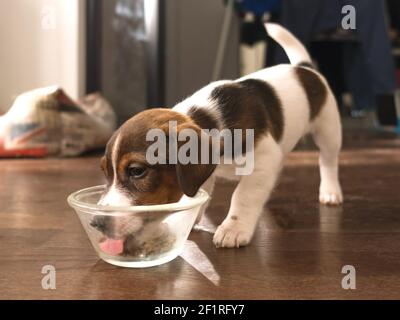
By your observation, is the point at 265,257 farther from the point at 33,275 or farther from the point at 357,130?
the point at 357,130

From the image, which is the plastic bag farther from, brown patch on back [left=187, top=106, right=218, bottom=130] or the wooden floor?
brown patch on back [left=187, top=106, right=218, bottom=130]

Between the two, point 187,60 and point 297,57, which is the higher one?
point 297,57

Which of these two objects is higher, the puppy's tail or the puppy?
the puppy's tail

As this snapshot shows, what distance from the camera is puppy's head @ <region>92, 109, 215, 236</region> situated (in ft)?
4.50

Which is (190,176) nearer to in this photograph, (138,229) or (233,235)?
(138,229)

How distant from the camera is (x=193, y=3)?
4.97m

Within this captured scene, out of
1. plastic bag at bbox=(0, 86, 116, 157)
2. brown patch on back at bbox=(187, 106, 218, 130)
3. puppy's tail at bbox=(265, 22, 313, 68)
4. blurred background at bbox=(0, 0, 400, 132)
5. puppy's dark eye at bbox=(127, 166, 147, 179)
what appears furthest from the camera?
blurred background at bbox=(0, 0, 400, 132)

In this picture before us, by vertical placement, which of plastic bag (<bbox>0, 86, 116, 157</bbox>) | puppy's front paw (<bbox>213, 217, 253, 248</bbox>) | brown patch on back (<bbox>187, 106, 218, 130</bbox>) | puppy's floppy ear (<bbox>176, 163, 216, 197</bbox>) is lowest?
plastic bag (<bbox>0, 86, 116, 157</bbox>)

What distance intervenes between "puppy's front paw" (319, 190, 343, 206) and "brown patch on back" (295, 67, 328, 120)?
319 mm

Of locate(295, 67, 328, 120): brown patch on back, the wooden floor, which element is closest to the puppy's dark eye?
the wooden floor

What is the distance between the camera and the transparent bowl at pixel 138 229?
4.35 feet

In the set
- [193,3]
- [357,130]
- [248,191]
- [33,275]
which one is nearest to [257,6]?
[193,3]

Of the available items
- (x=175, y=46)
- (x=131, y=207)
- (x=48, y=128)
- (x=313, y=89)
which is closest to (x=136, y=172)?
(x=131, y=207)
